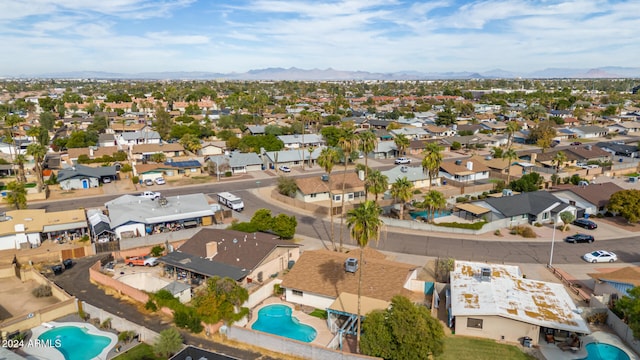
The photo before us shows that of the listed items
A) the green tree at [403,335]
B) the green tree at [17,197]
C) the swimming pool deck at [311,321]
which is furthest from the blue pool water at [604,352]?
the green tree at [17,197]

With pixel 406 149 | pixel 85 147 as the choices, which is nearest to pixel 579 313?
pixel 406 149

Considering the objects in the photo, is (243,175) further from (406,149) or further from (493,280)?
(493,280)

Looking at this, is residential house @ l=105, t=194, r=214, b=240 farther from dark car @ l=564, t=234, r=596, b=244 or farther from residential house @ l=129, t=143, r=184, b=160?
dark car @ l=564, t=234, r=596, b=244

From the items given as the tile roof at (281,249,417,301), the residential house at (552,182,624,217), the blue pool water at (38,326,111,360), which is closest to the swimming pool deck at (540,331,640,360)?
the tile roof at (281,249,417,301)

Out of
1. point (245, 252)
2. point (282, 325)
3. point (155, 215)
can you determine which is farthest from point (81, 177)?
point (282, 325)

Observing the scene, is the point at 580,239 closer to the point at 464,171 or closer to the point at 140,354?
the point at 464,171

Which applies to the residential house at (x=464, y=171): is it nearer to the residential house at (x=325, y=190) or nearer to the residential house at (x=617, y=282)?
the residential house at (x=325, y=190)
